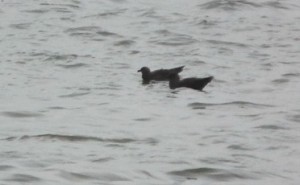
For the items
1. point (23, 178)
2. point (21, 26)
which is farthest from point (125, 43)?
point (23, 178)

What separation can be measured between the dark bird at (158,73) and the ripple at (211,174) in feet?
17.5

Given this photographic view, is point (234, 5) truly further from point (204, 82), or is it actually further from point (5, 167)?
point (5, 167)

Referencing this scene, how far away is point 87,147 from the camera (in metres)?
11.4

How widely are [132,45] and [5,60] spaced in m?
2.65

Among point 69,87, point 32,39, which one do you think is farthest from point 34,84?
point 32,39

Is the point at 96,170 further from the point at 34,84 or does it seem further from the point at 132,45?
the point at 132,45

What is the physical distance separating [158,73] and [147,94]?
1.00 m

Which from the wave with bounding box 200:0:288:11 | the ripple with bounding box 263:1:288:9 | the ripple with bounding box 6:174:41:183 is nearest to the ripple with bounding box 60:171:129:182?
the ripple with bounding box 6:174:41:183

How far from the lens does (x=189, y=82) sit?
1562 centimetres

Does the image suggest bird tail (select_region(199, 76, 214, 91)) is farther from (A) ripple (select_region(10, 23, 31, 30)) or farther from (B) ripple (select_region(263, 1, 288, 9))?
(B) ripple (select_region(263, 1, 288, 9))

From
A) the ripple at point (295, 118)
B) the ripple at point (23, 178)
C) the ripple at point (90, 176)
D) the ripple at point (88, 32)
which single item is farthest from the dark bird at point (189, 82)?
the ripple at point (23, 178)

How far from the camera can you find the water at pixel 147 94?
10602 millimetres

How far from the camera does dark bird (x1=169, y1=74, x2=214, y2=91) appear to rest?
15281 millimetres

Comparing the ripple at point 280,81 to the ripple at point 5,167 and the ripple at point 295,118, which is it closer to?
the ripple at point 295,118
